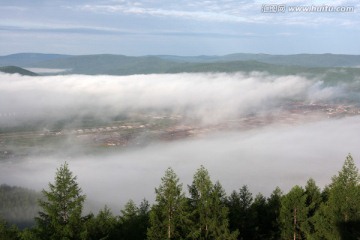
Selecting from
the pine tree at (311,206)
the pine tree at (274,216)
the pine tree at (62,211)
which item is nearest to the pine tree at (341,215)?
the pine tree at (311,206)

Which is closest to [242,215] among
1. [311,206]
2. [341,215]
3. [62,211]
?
[311,206]

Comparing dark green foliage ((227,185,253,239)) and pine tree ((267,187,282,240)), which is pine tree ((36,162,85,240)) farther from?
pine tree ((267,187,282,240))

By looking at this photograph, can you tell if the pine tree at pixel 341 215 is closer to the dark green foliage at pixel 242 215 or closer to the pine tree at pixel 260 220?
the pine tree at pixel 260 220

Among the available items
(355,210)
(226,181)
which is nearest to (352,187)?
(355,210)

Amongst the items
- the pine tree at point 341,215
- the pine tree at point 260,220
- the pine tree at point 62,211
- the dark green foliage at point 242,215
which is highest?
the pine tree at point 62,211

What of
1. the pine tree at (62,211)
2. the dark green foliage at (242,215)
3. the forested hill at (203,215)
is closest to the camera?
the pine tree at (62,211)

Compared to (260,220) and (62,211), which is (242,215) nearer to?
(260,220)

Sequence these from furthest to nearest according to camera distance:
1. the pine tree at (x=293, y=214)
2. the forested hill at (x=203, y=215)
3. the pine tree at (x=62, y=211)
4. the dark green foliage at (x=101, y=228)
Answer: the pine tree at (x=293, y=214) → the dark green foliage at (x=101, y=228) → the forested hill at (x=203, y=215) → the pine tree at (x=62, y=211)
